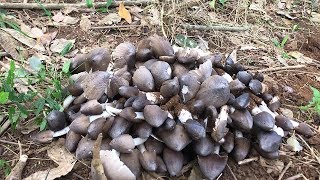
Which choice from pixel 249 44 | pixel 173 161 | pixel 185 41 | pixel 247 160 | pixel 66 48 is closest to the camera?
pixel 173 161

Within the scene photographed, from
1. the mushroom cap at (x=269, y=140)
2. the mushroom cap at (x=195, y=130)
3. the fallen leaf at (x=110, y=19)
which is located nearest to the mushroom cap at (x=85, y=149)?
the mushroom cap at (x=195, y=130)

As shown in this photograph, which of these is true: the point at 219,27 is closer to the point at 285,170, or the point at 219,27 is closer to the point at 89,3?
the point at 89,3

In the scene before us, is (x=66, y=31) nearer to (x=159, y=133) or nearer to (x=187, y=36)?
(x=187, y=36)

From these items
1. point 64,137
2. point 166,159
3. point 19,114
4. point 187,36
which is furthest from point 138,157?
point 187,36

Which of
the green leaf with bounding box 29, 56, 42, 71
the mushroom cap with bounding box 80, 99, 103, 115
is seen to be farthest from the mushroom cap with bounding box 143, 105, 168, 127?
the green leaf with bounding box 29, 56, 42, 71

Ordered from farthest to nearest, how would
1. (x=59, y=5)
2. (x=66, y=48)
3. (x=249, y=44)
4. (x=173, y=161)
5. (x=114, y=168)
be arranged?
(x=59, y=5), (x=249, y=44), (x=66, y=48), (x=173, y=161), (x=114, y=168)

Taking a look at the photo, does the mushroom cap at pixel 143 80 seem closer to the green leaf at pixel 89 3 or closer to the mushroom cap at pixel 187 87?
the mushroom cap at pixel 187 87

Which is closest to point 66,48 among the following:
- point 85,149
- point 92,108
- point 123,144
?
point 92,108
